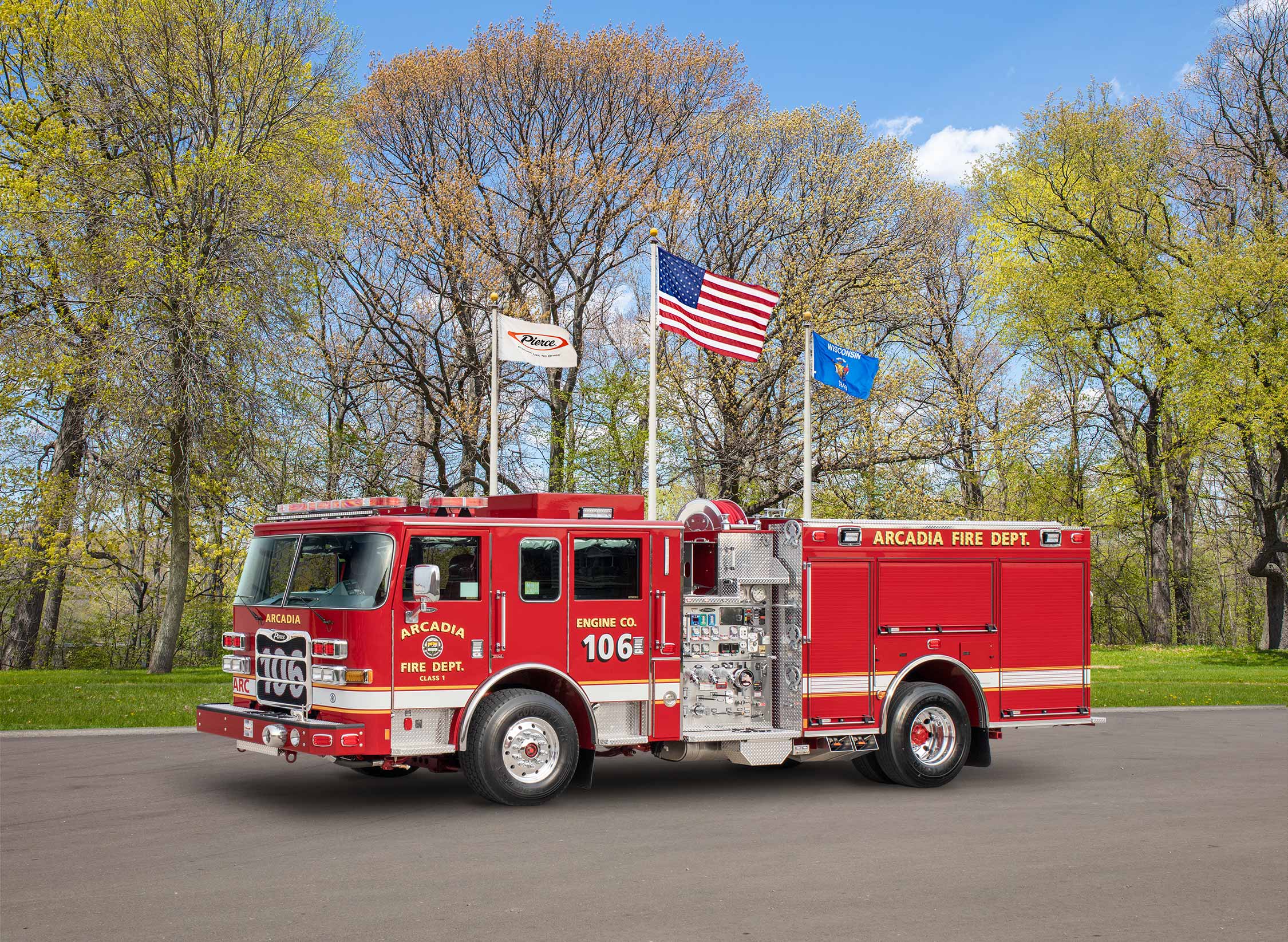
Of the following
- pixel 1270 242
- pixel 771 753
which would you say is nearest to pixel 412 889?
pixel 771 753

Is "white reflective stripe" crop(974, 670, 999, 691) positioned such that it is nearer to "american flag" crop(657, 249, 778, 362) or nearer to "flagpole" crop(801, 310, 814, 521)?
"flagpole" crop(801, 310, 814, 521)

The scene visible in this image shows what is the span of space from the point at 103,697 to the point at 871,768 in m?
13.3

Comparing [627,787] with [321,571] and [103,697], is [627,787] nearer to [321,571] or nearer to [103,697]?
[321,571]

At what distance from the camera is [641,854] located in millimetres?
9086

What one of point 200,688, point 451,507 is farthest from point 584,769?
point 200,688

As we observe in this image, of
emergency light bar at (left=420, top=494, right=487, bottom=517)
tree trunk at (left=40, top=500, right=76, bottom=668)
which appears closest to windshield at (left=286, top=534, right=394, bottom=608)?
emergency light bar at (left=420, top=494, right=487, bottom=517)

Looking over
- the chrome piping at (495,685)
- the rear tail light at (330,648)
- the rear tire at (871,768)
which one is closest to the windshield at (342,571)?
the rear tail light at (330,648)

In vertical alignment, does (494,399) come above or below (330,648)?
above

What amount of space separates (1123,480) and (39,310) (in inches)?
1334

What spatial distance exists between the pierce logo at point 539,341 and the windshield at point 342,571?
29.0ft

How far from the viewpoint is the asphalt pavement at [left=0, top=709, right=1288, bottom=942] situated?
23.5 feet

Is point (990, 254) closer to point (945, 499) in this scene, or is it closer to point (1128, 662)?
point (945, 499)

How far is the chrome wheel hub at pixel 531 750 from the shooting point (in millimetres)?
10742

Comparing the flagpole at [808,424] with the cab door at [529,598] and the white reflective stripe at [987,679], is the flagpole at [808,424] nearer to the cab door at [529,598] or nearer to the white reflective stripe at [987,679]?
the white reflective stripe at [987,679]
